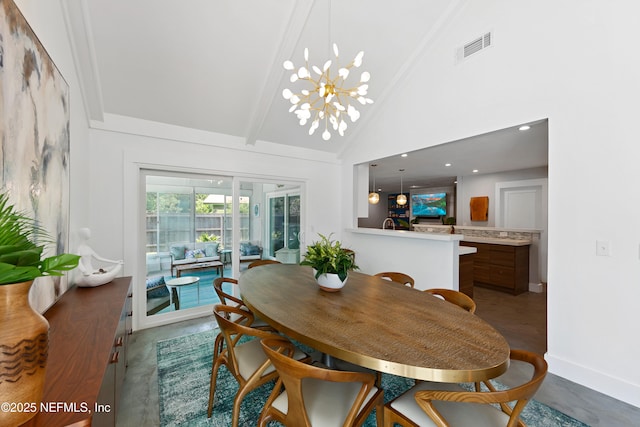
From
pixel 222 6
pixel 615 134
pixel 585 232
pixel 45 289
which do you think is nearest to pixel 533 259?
pixel 585 232

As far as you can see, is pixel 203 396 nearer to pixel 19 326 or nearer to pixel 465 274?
pixel 19 326

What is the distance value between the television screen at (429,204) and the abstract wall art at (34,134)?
8404 millimetres

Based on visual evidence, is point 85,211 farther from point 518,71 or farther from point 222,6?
point 518,71

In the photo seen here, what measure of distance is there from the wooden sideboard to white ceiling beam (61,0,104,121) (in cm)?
199

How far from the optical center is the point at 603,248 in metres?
2.13

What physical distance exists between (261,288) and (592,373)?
2.81 meters

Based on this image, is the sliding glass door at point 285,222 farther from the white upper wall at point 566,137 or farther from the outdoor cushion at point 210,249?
the white upper wall at point 566,137

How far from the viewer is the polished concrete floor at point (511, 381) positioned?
183cm

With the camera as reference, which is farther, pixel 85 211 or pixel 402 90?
pixel 402 90

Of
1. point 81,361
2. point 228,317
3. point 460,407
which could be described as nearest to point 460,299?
point 460,407

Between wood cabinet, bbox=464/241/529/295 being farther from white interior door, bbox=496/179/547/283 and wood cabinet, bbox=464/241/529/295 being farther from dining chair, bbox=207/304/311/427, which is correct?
dining chair, bbox=207/304/311/427

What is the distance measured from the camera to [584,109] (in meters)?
→ 2.21

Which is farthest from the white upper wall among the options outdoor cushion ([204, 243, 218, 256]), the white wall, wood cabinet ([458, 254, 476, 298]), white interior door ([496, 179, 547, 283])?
white interior door ([496, 179, 547, 283])

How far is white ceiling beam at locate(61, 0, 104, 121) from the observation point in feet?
6.85
